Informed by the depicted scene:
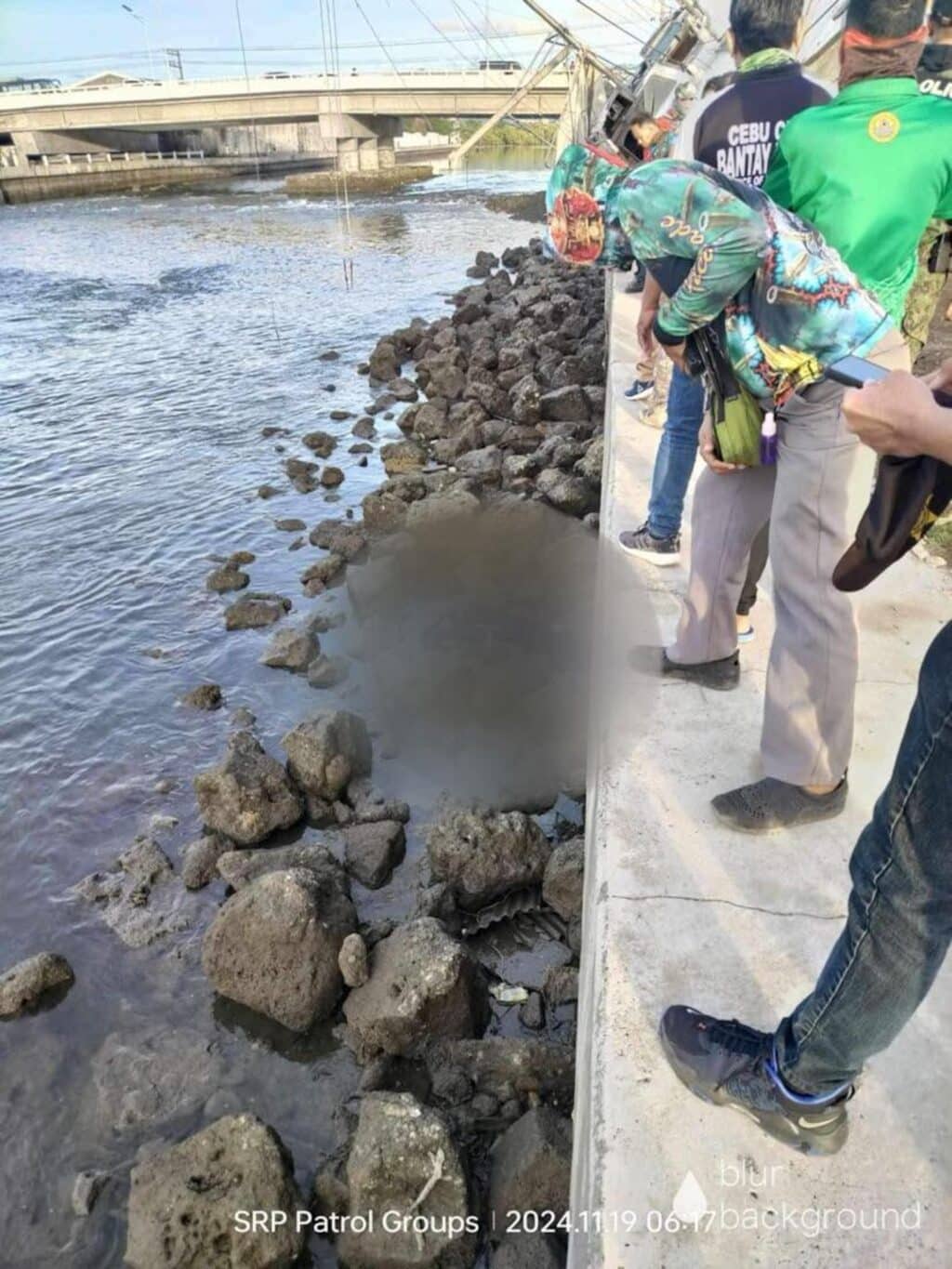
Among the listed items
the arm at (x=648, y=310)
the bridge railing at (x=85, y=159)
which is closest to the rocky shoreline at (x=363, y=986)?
the arm at (x=648, y=310)

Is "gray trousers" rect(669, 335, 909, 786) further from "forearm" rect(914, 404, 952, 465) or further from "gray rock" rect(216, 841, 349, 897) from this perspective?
"gray rock" rect(216, 841, 349, 897)

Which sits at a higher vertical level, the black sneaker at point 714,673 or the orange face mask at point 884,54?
the orange face mask at point 884,54

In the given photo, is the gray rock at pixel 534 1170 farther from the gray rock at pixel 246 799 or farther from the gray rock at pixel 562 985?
the gray rock at pixel 246 799

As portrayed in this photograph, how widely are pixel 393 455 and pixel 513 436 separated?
1267mm

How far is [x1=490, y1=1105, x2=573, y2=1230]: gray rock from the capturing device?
2.39 metres

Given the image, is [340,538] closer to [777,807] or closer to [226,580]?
[226,580]

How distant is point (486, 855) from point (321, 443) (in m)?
7.00

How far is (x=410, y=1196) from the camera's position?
7.94ft

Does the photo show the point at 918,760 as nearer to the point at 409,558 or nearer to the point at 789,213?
the point at 789,213

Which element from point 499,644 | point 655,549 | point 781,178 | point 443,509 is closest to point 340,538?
point 443,509

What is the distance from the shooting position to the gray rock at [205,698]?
534 cm

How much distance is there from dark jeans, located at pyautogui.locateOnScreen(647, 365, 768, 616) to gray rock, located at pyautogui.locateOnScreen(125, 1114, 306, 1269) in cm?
260

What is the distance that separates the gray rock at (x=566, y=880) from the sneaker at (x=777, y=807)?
951mm

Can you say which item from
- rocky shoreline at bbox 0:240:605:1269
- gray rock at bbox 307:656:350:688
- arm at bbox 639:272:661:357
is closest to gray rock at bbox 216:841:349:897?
rocky shoreline at bbox 0:240:605:1269
